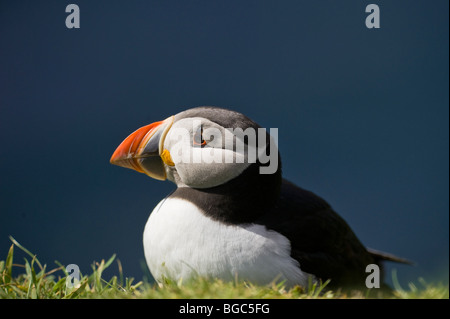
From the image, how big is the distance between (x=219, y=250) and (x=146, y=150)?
0.51 meters

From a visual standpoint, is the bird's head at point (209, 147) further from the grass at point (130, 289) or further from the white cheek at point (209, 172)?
the grass at point (130, 289)

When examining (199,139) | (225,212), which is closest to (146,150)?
(199,139)

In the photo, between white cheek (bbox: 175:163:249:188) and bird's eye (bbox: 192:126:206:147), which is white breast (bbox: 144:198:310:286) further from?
bird's eye (bbox: 192:126:206:147)

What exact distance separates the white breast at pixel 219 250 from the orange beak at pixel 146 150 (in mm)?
224

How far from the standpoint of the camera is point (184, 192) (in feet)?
6.44

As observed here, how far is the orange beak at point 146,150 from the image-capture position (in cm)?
200

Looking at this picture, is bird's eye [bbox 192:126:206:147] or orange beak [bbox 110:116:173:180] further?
orange beak [bbox 110:116:173:180]

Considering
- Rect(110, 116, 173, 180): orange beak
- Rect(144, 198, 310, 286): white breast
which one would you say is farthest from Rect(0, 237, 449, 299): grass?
Rect(110, 116, 173, 180): orange beak

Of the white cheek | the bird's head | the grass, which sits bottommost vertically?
the grass

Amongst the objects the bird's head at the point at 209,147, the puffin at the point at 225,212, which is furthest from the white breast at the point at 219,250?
the bird's head at the point at 209,147

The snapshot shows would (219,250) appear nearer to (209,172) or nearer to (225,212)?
(225,212)

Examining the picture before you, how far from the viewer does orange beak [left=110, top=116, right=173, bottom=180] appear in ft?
6.55

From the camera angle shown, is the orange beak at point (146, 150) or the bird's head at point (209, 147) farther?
the orange beak at point (146, 150)
